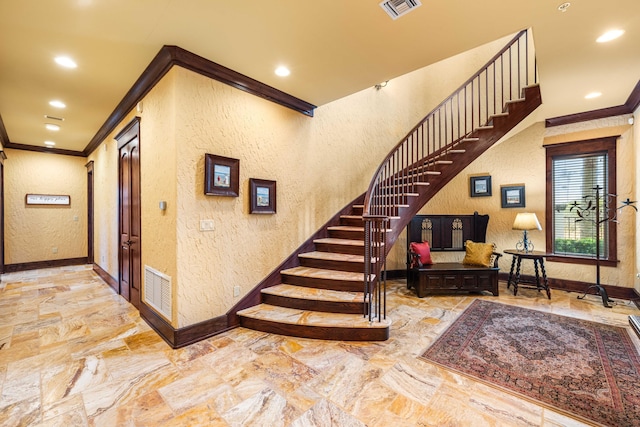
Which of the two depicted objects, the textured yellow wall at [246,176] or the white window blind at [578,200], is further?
the white window blind at [578,200]

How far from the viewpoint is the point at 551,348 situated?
107 inches

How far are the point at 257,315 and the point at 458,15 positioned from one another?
336 cm

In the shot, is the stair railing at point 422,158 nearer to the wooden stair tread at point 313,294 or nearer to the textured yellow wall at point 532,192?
the wooden stair tread at point 313,294

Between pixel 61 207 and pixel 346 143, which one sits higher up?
pixel 346 143

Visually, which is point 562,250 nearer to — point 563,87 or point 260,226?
point 563,87

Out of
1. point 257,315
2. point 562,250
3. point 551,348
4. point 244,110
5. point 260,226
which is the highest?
point 244,110

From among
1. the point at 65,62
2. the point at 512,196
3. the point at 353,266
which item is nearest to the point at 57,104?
the point at 65,62

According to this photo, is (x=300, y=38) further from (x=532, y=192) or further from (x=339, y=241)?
(x=532, y=192)

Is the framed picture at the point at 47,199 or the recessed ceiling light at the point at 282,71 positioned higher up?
the recessed ceiling light at the point at 282,71

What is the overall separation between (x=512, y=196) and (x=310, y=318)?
14.9 feet

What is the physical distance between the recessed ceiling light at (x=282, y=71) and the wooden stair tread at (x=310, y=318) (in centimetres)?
269

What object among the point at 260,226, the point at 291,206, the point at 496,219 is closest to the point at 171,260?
the point at 260,226

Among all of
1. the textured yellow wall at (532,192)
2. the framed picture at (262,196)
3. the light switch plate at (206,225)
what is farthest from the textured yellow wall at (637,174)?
the light switch plate at (206,225)

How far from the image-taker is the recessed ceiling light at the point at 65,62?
277cm
